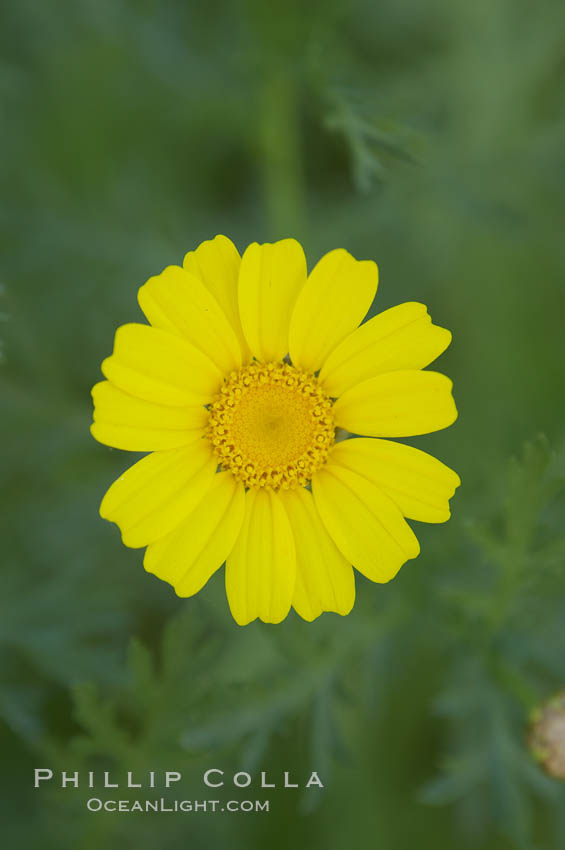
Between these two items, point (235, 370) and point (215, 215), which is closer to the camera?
point (235, 370)

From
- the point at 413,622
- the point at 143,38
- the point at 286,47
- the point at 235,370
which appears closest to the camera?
the point at 235,370

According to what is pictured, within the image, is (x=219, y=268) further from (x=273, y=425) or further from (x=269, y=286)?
(x=273, y=425)

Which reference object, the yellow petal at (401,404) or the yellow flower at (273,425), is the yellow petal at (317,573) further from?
the yellow petal at (401,404)

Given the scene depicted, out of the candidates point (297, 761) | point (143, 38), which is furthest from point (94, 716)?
point (143, 38)

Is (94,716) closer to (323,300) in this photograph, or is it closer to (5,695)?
(5,695)

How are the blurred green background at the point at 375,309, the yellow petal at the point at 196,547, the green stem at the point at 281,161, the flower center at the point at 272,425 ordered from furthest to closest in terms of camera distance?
the green stem at the point at 281,161, the blurred green background at the point at 375,309, the flower center at the point at 272,425, the yellow petal at the point at 196,547

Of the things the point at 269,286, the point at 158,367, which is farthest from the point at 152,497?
the point at 269,286

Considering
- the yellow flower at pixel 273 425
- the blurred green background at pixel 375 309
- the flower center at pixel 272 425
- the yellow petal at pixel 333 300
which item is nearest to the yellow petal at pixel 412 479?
the yellow flower at pixel 273 425
